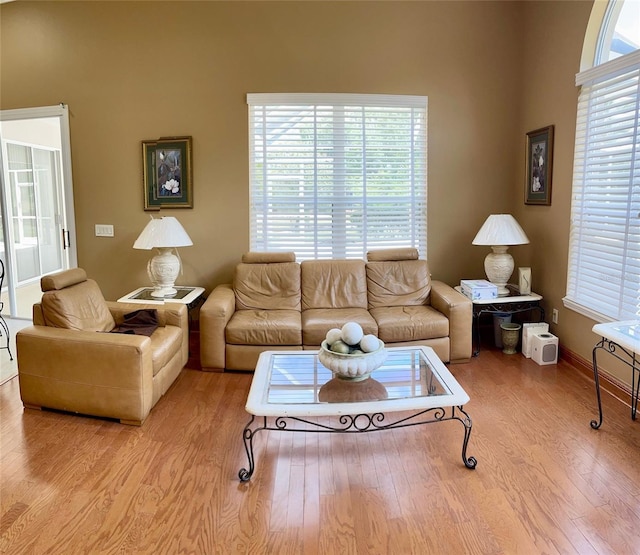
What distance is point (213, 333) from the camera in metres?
3.75

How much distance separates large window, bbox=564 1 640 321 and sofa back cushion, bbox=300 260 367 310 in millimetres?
1792

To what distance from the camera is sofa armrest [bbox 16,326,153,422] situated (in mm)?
2887

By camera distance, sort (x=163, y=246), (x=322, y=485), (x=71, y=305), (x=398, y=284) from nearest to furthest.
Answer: (x=322, y=485)
(x=71, y=305)
(x=163, y=246)
(x=398, y=284)

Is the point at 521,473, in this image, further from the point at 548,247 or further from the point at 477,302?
the point at 548,247

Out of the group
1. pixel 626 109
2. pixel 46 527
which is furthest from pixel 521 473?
pixel 626 109

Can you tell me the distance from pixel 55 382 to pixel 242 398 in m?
1.23

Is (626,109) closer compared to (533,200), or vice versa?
(626,109)

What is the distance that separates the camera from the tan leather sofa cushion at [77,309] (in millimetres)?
3131

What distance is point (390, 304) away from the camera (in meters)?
4.33

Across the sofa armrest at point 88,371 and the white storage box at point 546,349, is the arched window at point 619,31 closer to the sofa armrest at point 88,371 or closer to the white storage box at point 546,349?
the white storage box at point 546,349

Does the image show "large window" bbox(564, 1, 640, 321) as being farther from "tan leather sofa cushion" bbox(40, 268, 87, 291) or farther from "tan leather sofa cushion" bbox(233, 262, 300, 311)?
"tan leather sofa cushion" bbox(40, 268, 87, 291)

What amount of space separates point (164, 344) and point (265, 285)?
1.23 meters

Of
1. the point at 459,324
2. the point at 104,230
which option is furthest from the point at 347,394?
the point at 104,230

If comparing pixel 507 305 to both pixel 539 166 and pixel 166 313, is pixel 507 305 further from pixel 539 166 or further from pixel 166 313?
pixel 166 313
